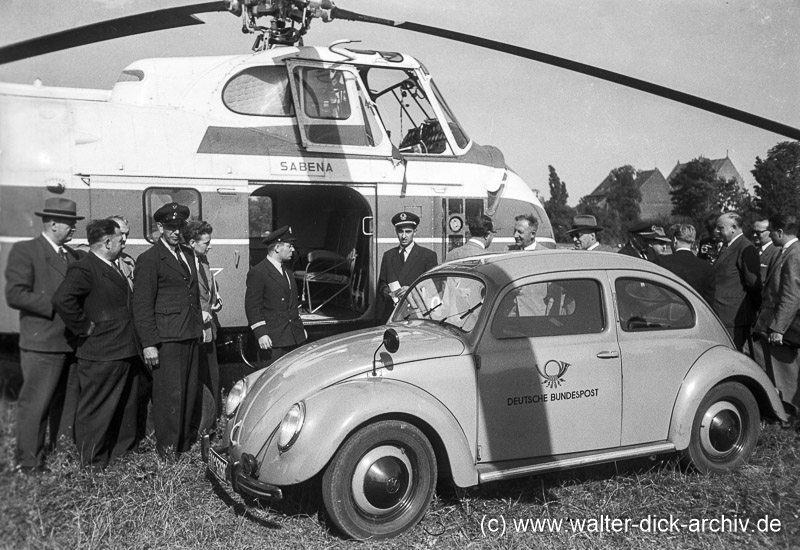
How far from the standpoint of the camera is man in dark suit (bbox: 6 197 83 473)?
3426 mm

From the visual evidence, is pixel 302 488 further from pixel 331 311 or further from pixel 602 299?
pixel 331 311

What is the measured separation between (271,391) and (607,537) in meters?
2.26

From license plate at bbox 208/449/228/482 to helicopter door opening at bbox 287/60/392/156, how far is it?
3650 millimetres

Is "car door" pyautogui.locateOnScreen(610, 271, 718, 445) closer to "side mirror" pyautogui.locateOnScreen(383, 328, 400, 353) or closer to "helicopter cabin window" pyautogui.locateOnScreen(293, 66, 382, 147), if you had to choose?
"side mirror" pyautogui.locateOnScreen(383, 328, 400, 353)

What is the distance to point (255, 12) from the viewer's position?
661 centimetres

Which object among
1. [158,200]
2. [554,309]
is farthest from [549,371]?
[158,200]

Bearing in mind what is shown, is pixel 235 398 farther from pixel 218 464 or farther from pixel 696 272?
pixel 696 272

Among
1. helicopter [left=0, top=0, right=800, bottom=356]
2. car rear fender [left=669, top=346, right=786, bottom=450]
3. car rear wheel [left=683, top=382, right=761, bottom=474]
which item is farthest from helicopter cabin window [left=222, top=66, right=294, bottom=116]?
car rear wheel [left=683, top=382, right=761, bottom=474]

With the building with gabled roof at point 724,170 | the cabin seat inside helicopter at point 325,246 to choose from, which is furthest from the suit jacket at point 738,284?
the building with gabled roof at point 724,170

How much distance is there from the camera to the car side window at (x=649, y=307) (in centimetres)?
459

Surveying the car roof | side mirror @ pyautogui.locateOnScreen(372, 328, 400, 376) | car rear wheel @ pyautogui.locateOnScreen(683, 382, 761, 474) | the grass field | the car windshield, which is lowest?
the grass field

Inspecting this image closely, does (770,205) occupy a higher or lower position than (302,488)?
higher

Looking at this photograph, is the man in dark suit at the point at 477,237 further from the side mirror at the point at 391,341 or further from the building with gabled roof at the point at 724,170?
the building with gabled roof at the point at 724,170

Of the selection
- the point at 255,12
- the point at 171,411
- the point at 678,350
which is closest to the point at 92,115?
the point at 255,12
